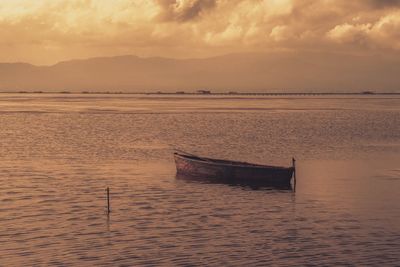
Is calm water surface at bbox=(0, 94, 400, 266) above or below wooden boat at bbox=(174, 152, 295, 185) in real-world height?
below

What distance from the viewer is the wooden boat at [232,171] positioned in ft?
143

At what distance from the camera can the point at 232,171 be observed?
148 ft

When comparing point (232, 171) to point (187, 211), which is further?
point (232, 171)

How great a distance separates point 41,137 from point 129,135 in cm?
1158

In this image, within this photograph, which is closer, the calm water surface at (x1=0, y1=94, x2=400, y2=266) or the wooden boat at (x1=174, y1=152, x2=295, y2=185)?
the calm water surface at (x1=0, y1=94, x2=400, y2=266)

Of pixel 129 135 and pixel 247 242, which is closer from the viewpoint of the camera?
pixel 247 242

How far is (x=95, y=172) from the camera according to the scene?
49.3m

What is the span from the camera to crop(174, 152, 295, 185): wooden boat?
143ft

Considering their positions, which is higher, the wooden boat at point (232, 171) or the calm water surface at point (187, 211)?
the wooden boat at point (232, 171)

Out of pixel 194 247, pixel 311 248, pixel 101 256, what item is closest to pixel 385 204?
pixel 311 248

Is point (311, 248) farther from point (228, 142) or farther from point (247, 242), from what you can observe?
point (228, 142)

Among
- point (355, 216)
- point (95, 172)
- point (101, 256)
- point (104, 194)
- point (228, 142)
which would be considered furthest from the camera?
point (228, 142)

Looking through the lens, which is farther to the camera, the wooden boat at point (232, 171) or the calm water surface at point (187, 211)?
the wooden boat at point (232, 171)

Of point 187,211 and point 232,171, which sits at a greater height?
point 232,171
